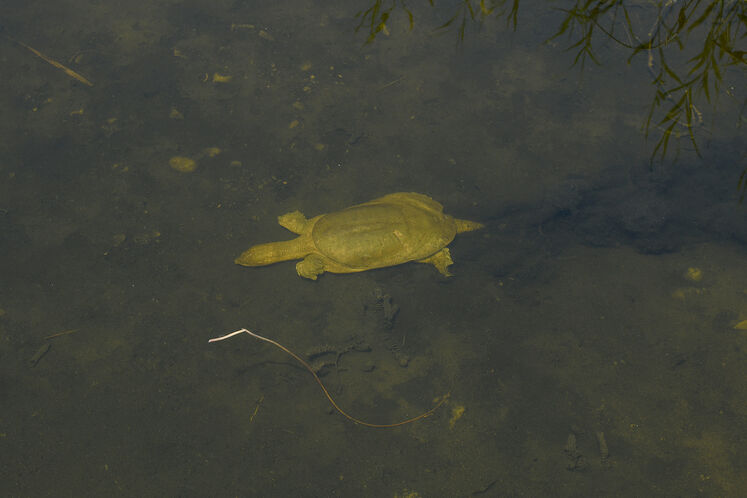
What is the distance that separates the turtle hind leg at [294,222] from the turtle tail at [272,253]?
134mm

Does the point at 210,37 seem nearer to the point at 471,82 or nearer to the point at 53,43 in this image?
the point at 53,43

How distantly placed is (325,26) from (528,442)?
18.9 ft

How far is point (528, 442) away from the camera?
3854mm

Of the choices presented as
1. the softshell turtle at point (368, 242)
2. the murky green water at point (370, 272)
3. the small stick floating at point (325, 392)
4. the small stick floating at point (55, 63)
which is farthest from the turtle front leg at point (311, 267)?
the small stick floating at point (55, 63)

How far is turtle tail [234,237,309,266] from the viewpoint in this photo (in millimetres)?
4762

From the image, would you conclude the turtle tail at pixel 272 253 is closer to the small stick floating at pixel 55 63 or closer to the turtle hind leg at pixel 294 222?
the turtle hind leg at pixel 294 222

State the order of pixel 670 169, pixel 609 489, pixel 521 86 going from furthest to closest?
1. pixel 521 86
2. pixel 670 169
3. pixel 609 489

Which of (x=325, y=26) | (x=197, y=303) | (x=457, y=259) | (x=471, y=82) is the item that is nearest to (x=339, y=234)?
(x=457, y=259)

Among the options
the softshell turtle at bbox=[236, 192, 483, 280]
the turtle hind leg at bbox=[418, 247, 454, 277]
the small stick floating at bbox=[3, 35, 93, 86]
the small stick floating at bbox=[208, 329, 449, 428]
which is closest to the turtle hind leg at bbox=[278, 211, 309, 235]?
the softshell turtle at bbox=[236, 192, 483, 280]

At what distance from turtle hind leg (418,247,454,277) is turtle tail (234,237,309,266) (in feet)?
4.20

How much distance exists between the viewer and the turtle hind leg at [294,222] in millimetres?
4988

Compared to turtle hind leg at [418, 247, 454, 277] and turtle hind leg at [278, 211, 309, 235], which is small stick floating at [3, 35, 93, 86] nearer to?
turtle hind leg at [278, 211, 309, 235]

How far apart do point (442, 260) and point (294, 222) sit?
5.34 feet

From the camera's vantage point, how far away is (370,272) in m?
4.79
